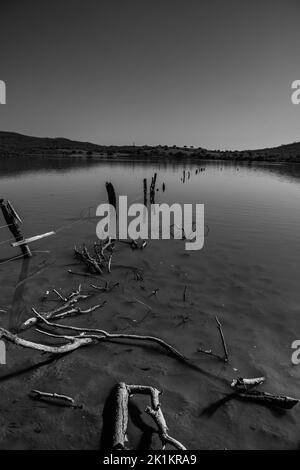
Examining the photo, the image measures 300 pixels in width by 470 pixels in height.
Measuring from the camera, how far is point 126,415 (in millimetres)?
4059

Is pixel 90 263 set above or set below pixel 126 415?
above

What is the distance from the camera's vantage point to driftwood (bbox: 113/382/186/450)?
364cm

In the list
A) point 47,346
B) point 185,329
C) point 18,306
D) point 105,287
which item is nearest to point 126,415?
point 47,346

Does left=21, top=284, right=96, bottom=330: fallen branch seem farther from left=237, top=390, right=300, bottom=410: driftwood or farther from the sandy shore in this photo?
left=237, top=390, right=300, bottom=410: driftwood

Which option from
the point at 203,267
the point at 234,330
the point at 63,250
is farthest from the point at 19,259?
the point at 234,330

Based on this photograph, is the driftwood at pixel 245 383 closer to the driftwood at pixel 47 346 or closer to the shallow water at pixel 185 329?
the shallow water at pixel 185 329

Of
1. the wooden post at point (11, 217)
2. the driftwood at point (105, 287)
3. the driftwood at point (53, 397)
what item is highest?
the wooden post at point (11, 217)

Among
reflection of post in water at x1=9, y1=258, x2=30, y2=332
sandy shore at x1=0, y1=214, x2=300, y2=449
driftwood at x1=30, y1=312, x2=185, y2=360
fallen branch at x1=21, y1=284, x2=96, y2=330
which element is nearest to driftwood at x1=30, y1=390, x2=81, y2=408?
sandy shore at x1=0, y1=214, x2=300, y2=449

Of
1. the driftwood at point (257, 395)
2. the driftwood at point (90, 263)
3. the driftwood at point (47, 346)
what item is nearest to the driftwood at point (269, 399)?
the driftwood at point (257, 395)

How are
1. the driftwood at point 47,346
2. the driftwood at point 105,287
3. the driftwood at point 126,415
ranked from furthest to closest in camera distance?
1. the driftwood at point 105,287
2. the driftwood at point 47,346
3. the driftwood at point 126,415

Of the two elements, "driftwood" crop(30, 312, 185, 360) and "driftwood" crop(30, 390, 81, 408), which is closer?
"driftwood" crop(30, 390, 81, 408)

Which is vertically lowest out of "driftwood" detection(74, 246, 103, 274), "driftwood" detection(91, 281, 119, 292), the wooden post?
"driftwood" detection(91, 281, 119, 292)

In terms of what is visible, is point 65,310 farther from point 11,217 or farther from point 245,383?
point 11,217

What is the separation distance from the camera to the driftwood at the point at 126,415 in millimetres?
3643
